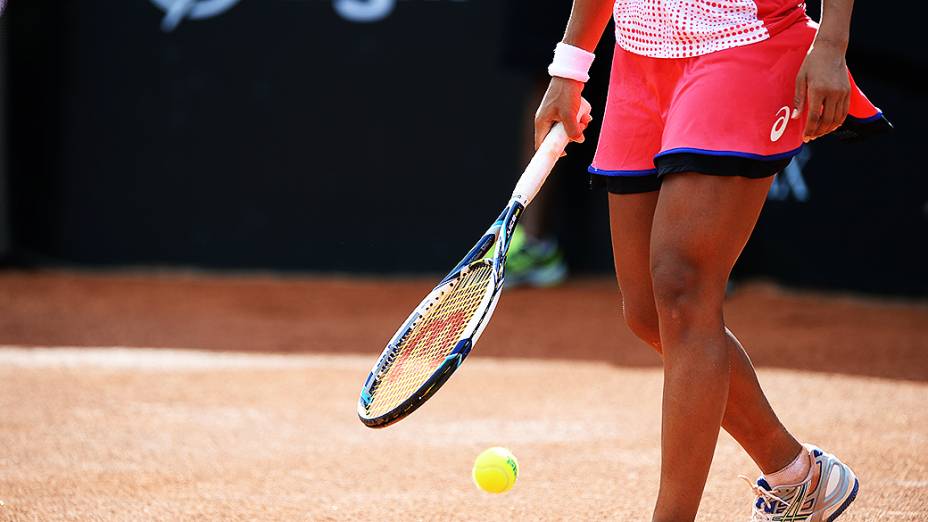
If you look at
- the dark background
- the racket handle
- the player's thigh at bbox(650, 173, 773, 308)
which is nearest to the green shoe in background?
the dark background

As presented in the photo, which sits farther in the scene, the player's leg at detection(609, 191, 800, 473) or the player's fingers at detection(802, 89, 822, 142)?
the player's leg at detection(609, 191, 800, 473)

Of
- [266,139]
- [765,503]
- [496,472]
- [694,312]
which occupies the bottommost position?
[266,139]

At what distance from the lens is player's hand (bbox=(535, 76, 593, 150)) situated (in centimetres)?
262

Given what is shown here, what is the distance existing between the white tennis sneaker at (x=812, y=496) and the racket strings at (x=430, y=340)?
0.73 m

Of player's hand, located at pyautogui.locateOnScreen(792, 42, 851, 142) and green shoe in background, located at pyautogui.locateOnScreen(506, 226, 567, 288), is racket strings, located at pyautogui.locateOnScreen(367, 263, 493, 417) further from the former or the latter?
green shoe in background, located at pyautogui.locateOnScreen(506, 226, 567, 288)

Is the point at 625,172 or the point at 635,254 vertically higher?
the point at 625,172

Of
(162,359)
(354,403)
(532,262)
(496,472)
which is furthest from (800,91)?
(532,262)

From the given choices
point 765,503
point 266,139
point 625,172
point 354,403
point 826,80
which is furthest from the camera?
point 266,139

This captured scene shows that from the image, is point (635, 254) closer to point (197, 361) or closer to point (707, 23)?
point (707, 23)

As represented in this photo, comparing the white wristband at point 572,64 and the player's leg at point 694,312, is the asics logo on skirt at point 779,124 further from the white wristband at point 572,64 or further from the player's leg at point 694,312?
the white wristband at point 572,64

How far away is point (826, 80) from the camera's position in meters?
2.17

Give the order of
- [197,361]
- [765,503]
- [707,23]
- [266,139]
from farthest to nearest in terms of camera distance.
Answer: [266,139]
[197,361]
[765,503]
[707,23]

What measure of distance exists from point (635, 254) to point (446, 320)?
0.42m

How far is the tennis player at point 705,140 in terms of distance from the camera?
2.23 metres
